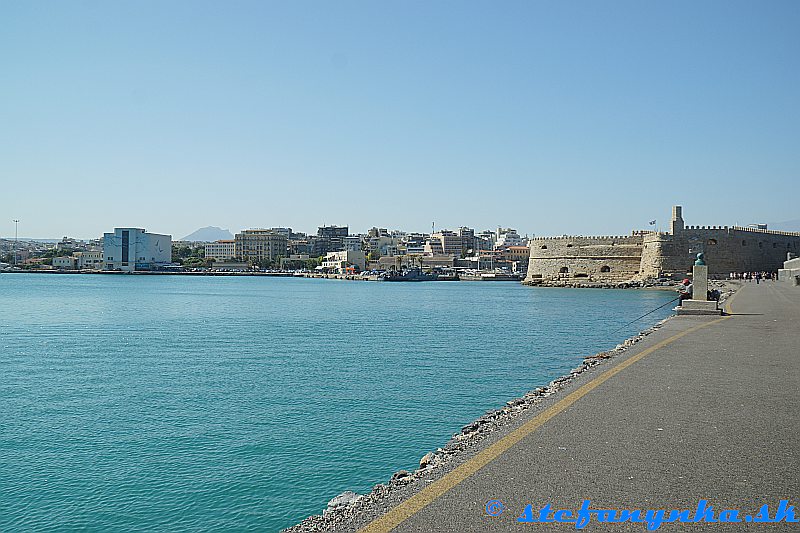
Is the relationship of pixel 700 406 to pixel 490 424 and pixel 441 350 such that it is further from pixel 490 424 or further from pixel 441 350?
pixel 441 350

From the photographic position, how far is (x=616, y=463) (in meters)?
4.54

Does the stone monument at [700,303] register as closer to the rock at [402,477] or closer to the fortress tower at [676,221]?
the rock at [402,477]

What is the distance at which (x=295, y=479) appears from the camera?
24.0 feet

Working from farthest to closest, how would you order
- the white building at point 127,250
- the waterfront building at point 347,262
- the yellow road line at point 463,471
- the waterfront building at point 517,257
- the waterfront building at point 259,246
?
the waterfront building at point 259,246 < the white building at point 127,250 < the waterfront building at point 517,257 < the waterfront building at point 347,262 < the yellow road line at point 463,471

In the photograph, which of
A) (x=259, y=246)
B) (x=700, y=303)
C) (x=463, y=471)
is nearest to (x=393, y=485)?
(x=463, y=471)

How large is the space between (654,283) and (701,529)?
56101 millimetres

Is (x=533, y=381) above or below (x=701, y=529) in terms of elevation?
below

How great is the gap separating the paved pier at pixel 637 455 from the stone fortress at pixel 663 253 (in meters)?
50.7

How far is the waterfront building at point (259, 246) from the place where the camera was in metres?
144

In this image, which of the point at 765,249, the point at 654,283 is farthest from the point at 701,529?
the point at 765,249

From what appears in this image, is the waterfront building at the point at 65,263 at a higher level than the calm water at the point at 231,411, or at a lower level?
higher

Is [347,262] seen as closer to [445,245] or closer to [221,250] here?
[445,245]

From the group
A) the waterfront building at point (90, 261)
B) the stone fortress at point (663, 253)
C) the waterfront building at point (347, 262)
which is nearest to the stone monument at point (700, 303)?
the stone fortress at point (663, 253)

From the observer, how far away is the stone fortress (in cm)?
5601
